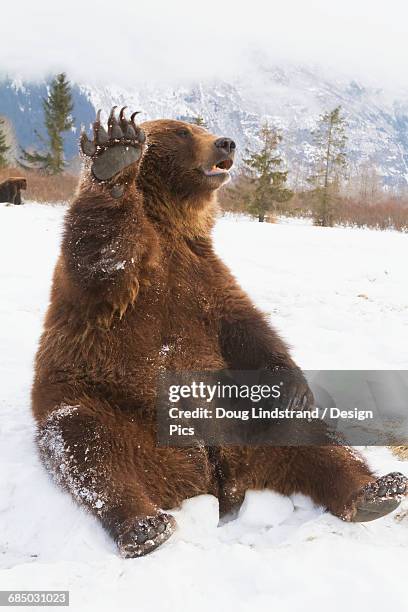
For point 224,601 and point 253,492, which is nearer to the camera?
point 224,601

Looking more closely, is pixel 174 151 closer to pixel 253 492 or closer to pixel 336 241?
pixel 253 492

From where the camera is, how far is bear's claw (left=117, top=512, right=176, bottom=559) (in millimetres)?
2201

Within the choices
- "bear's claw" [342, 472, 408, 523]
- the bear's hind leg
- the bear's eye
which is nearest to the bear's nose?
the bear's eye

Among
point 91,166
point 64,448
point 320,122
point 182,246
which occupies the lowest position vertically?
point 64,448

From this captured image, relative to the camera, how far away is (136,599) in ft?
5.98

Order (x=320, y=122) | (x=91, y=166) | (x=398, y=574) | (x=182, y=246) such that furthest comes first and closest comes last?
(x=320, y=122) → (x=182, y=246) → (x=91, y=166) → (x=398, y=574)

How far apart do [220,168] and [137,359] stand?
1274 millimetres

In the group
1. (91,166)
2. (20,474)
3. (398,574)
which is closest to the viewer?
(398,574)

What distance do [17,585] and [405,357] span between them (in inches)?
161

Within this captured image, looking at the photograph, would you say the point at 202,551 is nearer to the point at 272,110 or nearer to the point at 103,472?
the point at 103,472

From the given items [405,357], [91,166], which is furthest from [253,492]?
[405,357]

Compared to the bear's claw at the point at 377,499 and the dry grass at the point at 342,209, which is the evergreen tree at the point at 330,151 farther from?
the bear's claw at the point at 377,499

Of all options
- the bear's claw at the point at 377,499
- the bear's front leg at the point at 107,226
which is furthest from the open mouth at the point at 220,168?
the bear's claw at the point at 377,499

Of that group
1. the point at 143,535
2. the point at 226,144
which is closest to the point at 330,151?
the point at 226,144
